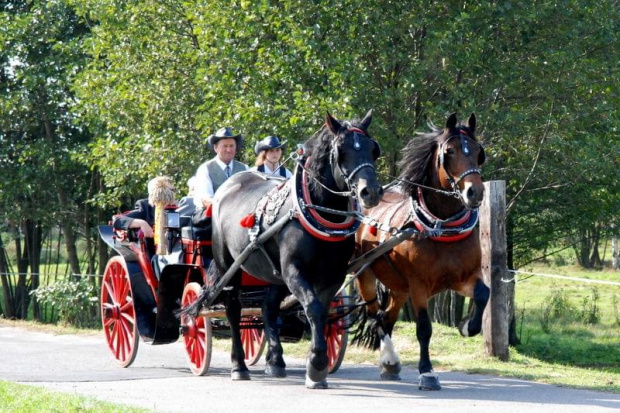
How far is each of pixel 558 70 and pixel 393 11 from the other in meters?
2.87

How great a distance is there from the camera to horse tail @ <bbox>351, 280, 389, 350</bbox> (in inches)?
403

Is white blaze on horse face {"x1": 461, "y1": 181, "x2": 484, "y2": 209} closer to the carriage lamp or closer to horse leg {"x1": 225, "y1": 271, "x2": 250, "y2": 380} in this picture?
horse leg {"x1": 225, "y1": 271, "x2": 250, "y2": 380}

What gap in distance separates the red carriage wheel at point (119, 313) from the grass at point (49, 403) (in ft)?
8.01

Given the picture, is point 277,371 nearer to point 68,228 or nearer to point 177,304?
point 177,304


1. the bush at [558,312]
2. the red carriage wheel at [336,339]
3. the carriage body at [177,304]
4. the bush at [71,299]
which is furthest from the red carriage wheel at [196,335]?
the bush at [558,312]

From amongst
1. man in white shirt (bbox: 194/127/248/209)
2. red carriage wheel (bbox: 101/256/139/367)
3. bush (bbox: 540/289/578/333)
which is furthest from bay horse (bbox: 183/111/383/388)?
bush (bbox: 540/289/578/333)

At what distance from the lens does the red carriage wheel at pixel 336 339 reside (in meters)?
10.2

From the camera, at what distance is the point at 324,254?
878cm

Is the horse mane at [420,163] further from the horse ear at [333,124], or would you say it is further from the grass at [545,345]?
the grass at [545,345]

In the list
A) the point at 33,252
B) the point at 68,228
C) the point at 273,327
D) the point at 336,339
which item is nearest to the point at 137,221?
the point at 273,327

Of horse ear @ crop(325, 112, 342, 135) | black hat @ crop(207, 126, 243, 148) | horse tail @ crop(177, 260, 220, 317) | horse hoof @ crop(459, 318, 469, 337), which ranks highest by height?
black hat @ crop(207, 126, 243, 148)

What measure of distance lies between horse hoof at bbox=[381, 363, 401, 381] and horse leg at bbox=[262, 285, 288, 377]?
944mm

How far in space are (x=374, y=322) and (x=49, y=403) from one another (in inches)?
140

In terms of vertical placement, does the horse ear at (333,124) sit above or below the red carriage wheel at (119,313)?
above
